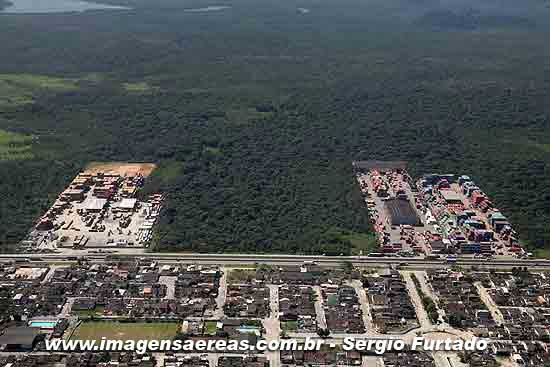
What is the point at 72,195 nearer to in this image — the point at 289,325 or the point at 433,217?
the point at 289,325

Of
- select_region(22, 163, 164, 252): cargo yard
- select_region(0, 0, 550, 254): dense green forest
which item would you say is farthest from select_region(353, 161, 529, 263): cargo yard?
select_region(22, 163, 164, 252): cargo yard

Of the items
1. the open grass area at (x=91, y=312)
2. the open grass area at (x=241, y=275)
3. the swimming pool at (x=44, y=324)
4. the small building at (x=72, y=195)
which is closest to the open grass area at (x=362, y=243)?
the open grass area at (x=241, y=275)

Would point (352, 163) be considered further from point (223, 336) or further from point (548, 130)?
point (223, 336)

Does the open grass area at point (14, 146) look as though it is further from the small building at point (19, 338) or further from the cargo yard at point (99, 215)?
the small building at point (19, 338)

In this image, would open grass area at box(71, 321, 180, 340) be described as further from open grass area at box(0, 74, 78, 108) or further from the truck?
open grass area at box(0, 74, 78, 108)

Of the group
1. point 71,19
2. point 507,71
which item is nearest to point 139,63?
point 71,19

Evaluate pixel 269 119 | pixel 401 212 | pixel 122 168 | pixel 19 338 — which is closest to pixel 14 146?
pixel 122 168
